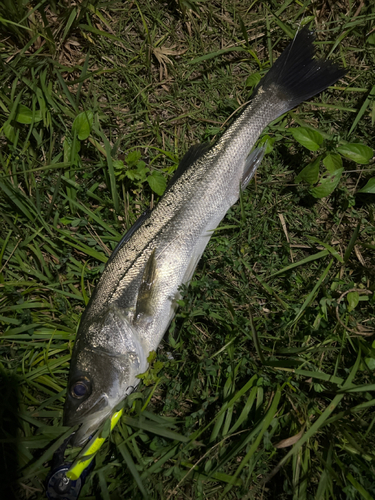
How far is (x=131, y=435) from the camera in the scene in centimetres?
239

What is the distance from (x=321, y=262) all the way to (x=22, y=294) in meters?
2.62

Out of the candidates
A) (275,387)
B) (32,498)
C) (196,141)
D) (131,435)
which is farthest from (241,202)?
(32,498)

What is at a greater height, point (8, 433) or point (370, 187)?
point (8, 433)

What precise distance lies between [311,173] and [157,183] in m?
1.30

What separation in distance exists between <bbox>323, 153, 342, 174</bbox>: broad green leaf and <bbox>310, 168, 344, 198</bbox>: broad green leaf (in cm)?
5

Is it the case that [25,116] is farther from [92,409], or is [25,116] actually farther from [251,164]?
[92,409]

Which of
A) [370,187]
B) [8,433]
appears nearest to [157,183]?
[370,187]

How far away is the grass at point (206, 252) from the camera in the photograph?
2.37 meters

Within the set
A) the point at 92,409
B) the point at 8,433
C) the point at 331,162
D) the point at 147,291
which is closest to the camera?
the point at 92,409

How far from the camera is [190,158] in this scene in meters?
2.71

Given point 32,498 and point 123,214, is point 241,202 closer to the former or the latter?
point 123,214

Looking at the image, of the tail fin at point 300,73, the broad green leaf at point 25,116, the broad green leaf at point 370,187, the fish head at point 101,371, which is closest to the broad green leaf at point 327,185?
the broad green leaf at point 370,187

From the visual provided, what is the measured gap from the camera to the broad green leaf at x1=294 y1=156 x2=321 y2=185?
260 centimetres

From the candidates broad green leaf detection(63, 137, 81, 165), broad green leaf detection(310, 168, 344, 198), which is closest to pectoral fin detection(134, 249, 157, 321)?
broad green leaf detection(63, 137, 81, 165)
